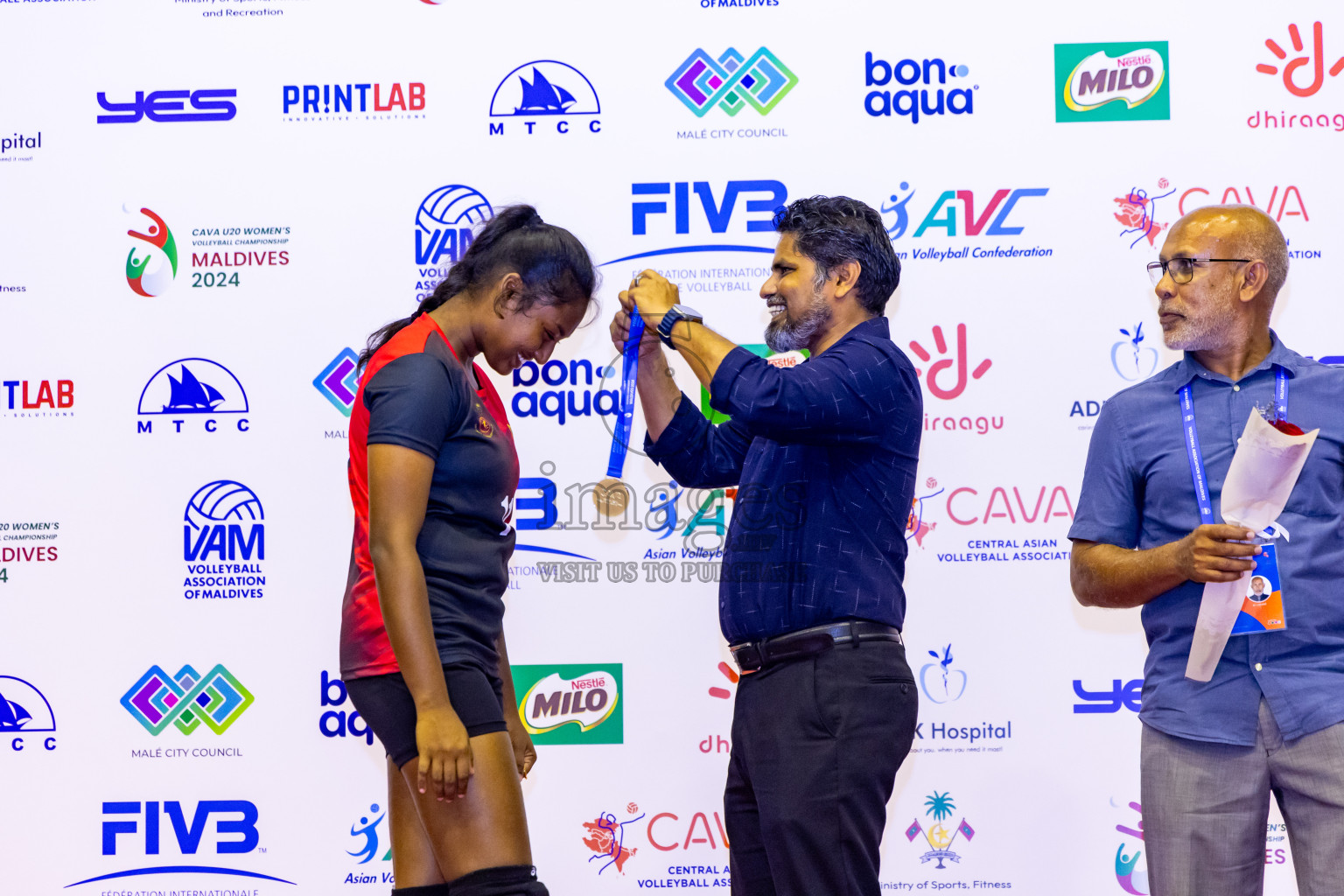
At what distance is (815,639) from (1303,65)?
2404 mm

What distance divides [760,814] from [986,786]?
1.39 meters

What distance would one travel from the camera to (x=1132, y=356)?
3258 millimetres

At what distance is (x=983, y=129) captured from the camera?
329cm

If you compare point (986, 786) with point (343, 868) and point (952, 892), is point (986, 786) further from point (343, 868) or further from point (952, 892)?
point (343, 868)

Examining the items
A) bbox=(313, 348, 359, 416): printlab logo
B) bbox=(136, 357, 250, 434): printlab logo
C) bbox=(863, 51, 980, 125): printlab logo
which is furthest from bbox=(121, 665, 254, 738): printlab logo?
bbox=(863, 51, 980, 125): printlab logo

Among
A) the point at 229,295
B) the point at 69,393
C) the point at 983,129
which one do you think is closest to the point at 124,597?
Result: the point at 69,393

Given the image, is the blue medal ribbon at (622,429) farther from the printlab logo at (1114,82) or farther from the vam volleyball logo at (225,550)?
the printlab logo at (1114,82)

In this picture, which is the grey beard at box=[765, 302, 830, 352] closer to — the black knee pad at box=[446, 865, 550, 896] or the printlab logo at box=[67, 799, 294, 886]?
the black knee pad at box=[446, 865, 550, 896]

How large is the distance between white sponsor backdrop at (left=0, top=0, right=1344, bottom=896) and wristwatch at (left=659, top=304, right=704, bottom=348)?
1092mm

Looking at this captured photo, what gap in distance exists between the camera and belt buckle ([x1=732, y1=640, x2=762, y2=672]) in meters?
2.14

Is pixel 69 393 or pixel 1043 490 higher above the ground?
pixel 69 393

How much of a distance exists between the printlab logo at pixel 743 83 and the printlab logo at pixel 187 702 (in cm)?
213

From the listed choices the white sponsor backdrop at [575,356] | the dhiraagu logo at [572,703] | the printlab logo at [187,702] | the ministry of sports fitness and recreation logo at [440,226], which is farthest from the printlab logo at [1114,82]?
the printlab logo at [187,702]

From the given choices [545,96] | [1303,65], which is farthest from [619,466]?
[1303,65]
